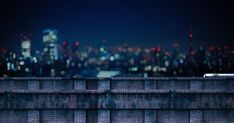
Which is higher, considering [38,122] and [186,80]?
[186,80]

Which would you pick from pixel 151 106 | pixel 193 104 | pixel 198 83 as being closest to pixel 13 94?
pixel 151 106

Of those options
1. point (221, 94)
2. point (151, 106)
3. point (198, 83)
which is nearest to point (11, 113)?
point (151, 106)

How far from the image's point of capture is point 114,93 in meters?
15.2

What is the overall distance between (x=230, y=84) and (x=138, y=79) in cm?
388

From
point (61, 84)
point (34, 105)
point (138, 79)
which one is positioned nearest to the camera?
point (34, 105)

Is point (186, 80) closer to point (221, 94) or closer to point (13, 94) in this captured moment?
point (221, 94)

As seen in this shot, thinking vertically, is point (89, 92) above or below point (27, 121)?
above

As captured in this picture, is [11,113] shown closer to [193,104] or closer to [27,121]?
[27,121]

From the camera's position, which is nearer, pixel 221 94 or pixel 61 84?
pixel 221 94

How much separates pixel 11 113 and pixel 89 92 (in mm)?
2846

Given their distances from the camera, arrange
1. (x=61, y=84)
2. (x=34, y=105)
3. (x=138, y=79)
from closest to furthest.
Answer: (x=34, y=105) < (x=61, y=84) < (x=138, y=79)

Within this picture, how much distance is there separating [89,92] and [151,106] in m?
2.22

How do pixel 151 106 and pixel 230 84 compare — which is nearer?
pixel 151 106

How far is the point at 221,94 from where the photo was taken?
1534cm
